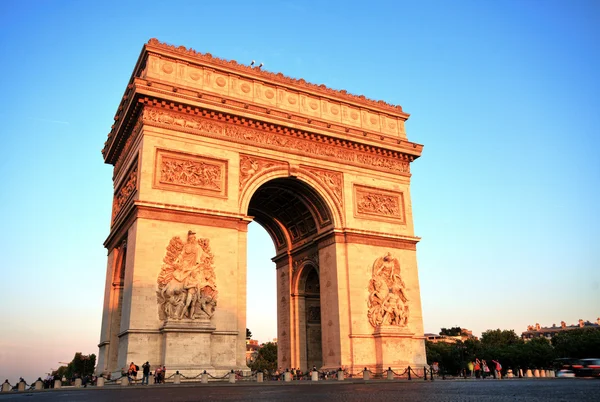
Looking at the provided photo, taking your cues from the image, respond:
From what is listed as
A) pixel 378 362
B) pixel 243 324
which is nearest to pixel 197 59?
pixel 243 324

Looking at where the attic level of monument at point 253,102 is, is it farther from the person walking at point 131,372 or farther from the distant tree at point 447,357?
the distant tree at point 447,357

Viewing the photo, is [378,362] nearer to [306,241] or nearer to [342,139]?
[306,241]

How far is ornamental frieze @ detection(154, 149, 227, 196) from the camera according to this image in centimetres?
2167

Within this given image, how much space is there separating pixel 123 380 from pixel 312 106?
15.5 m

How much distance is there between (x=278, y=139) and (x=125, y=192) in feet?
24.6

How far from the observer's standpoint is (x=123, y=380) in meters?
17.8

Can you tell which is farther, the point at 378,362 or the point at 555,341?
the point at 555,341

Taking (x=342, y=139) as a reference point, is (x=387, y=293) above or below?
below

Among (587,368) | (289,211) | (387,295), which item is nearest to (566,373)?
(587,368)

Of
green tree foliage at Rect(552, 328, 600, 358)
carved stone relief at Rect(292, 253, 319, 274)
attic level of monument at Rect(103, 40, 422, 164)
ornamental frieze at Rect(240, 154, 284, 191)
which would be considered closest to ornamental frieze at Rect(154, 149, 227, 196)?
ornamental frieze at Rect(240, 154, 284, 191)

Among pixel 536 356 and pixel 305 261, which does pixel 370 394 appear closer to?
pixel 305 261

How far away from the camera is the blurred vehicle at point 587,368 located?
22.1 meters

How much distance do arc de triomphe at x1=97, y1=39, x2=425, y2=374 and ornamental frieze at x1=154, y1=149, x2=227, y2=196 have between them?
0.19ft

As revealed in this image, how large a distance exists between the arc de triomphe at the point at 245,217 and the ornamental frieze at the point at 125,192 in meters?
0.11
